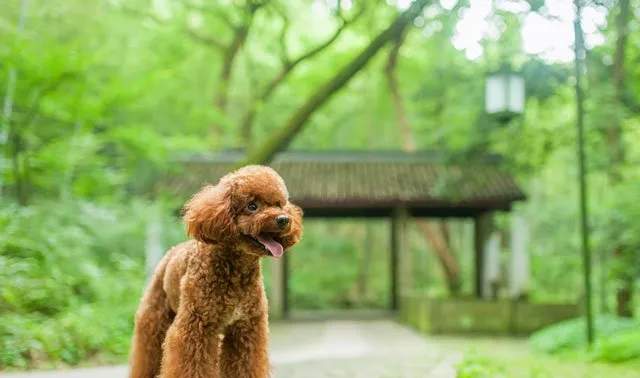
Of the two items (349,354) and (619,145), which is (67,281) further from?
(619,145)

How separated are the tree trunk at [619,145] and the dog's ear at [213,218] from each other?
764 cm

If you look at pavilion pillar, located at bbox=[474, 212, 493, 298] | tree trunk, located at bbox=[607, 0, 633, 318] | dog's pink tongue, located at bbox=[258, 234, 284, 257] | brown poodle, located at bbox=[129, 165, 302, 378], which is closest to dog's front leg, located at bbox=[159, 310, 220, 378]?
brown poodle, located at bbox=[129, 165, 302, 378]

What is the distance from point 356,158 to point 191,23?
605 centimetres

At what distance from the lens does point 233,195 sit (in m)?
2.81

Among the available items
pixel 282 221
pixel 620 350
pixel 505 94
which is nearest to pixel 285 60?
pixel 505 94

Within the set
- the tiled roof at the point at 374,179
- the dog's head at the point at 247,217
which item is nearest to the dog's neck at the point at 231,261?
the dog's head at the point at 247,217

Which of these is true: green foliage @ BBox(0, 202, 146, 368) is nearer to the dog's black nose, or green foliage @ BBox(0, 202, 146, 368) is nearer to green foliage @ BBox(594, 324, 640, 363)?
the dog's black nose

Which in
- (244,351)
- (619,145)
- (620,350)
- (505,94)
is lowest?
(620,350)

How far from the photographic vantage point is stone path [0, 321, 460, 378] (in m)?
5.21

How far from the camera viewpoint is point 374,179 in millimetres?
14453

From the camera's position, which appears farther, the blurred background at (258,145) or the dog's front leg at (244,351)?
the blurred background at (258,145)

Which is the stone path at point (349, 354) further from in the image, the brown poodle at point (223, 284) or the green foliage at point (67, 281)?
the brown poodle at point (223, 284)

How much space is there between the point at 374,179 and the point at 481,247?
9.89 ft

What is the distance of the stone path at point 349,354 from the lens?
205 inches
